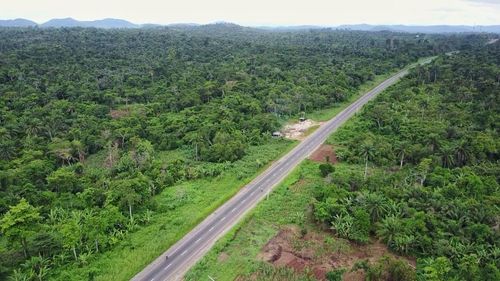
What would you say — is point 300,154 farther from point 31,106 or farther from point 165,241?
point 31,106

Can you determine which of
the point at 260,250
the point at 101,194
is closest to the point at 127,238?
the point at 101,194

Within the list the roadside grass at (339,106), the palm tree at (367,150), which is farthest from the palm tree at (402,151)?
the roadside grass at (339,106)

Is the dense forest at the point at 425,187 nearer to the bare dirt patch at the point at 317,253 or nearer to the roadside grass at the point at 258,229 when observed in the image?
the bare dirt patch at the point at 317,253

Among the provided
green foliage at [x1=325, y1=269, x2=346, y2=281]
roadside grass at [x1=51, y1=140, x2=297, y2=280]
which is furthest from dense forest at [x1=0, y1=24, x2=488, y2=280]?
green foliage at [x1=325, y1=269, x2=346, y2=281]

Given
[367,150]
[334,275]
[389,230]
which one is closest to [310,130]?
[367,150]

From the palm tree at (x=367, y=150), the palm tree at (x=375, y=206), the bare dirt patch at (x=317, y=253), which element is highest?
the palm tree at (x=367, y=150)

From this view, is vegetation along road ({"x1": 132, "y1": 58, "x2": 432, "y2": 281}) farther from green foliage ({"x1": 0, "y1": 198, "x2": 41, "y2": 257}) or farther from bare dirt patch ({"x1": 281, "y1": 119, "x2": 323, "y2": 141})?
green foliage ({"x1": 0, "y1": 198, "x2": 41, "y2": 257})
